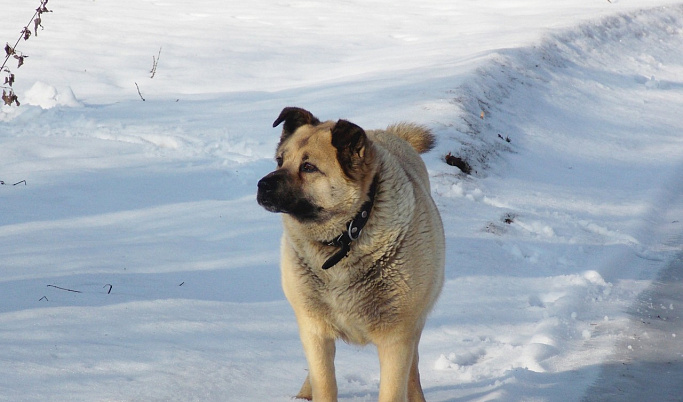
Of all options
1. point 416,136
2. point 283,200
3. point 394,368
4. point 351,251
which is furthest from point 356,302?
point 416,136

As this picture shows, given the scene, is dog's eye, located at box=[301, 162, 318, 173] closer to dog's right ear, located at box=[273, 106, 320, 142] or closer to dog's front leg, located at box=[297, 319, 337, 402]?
dog's right ear, located at box=[273, 106, 320, 142]

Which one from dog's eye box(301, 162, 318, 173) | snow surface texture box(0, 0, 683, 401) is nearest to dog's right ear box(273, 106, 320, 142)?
dog's eye box(301, 162, 318, 173)

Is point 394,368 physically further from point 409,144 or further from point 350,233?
point 409,144

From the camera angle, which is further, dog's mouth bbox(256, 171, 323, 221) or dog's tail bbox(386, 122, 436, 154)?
dog's tail bbox(386, 122, 436, 154)

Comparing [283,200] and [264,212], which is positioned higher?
[283,200]

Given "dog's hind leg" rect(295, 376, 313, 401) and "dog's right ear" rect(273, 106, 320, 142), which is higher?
"dog's right ear" rect(273, 106, 320, 142)

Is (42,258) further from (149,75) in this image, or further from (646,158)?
(646,158)

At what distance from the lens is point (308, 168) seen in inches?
146

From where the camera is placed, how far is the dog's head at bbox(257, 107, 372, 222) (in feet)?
12.0

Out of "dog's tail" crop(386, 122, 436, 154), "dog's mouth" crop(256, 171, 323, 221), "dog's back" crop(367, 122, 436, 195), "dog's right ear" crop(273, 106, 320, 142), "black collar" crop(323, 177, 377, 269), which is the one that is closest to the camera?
"dog's mouth" crop(256, 171, 323, 221)

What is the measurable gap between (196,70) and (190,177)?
5.13m

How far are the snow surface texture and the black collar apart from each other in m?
0.98

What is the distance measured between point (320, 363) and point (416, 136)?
199cm

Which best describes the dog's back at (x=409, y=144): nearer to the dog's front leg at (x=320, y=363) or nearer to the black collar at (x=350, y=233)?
the black collar at (x=350, y=233)
